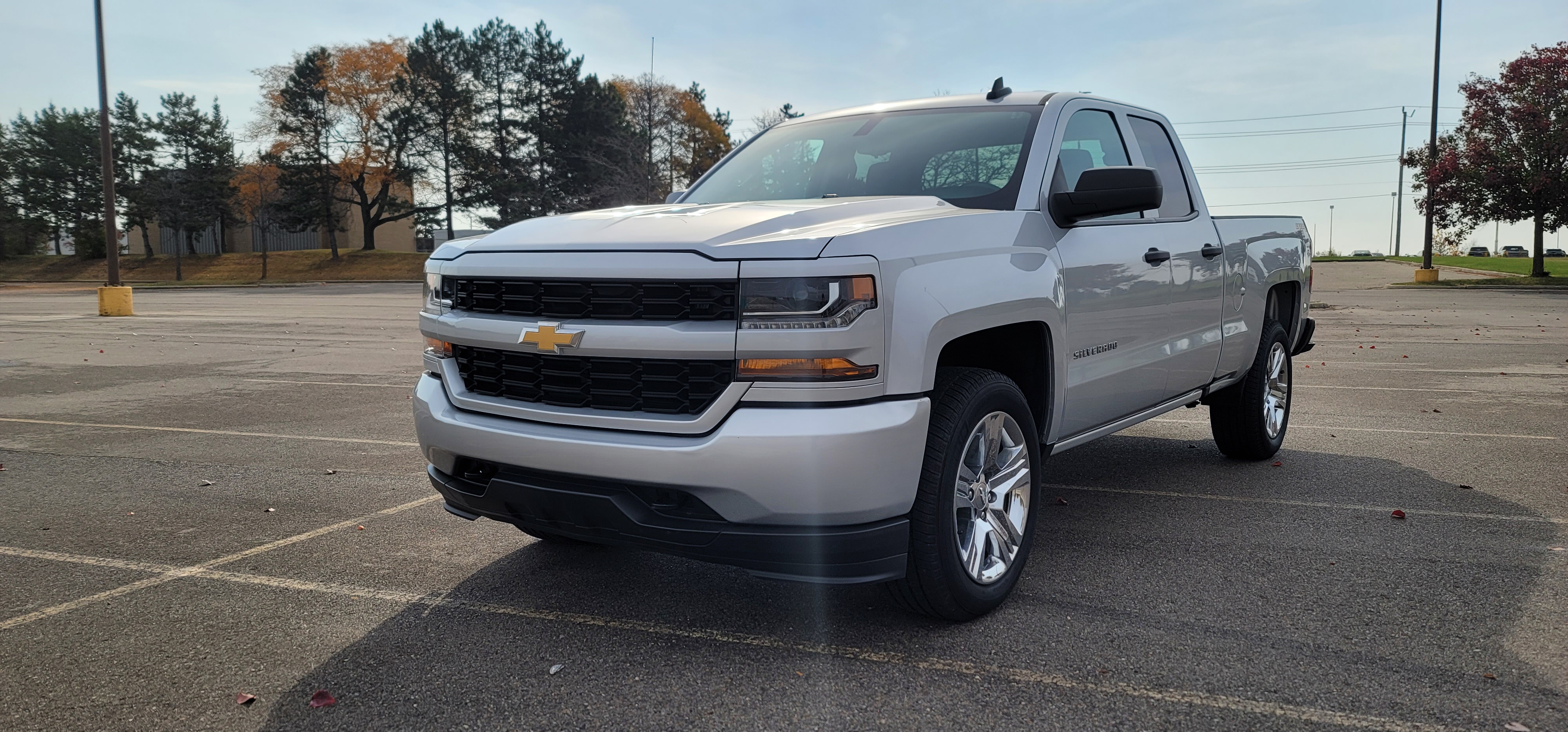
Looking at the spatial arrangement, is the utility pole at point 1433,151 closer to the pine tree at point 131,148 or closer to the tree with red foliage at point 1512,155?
the tree with red foliage at point 1512,155

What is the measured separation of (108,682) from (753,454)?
2.03m

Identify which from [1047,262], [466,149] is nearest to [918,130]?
[1047,262]

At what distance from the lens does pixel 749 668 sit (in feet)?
10.9

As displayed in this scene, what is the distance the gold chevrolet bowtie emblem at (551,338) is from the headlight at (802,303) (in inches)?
21.8

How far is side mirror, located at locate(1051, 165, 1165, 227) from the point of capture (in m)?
3.96

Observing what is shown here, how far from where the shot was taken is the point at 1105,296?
14.3 feet

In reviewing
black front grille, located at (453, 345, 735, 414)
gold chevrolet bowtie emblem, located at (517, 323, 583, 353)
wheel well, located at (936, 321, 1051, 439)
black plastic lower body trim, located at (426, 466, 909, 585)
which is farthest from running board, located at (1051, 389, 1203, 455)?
gold chevrolet bowtie emblem, located at (517, 323, 583, 353)

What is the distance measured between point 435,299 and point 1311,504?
167 inches

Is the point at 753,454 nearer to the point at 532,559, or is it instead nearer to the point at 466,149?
the point at 532,559

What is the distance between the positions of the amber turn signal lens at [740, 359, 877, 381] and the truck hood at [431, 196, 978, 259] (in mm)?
297

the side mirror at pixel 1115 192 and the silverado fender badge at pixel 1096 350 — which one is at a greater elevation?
the side mirror at pixel 1115 192

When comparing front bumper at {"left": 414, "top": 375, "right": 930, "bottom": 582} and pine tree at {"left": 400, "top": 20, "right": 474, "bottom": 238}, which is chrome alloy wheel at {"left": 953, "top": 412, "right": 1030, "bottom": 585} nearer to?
front bumper at {"left": 414, "top": 375, "right": 930, "bottom": 582}

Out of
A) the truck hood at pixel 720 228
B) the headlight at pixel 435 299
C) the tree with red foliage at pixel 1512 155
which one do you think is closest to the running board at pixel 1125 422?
the truck hood at pixel 720 228

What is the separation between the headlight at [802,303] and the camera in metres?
3.05
